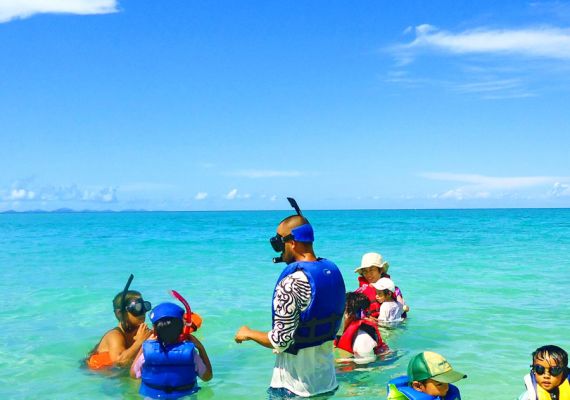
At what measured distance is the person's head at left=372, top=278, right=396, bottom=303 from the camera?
8.64 metres

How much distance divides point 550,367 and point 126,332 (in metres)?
4.23

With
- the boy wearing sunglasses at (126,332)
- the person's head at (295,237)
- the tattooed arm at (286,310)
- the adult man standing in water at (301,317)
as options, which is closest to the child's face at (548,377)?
the adult man standing in water at (301,317)

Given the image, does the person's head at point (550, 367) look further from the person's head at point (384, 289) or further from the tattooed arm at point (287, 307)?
the person's head at point (384, 289)

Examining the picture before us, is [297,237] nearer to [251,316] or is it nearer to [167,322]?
[167,322]

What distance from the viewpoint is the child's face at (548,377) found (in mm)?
4234

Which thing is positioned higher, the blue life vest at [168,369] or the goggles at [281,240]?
the goggles at [281,240]

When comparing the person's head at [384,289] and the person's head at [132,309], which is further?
the person's head at [384,289]

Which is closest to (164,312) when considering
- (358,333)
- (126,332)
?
(126,332)

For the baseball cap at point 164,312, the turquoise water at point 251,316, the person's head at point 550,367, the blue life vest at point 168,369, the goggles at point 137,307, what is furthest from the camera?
the turquoise water at point 251,316

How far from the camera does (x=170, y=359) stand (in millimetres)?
5168

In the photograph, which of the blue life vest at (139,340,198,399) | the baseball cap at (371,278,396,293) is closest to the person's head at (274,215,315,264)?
the blue life vest at (139,340,198,399)

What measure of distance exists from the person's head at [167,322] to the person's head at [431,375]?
6.78 ft

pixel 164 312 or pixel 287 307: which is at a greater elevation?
pixel 287 307

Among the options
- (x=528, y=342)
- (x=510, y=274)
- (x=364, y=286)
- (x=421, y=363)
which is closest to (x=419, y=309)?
(x=528, y=342)
